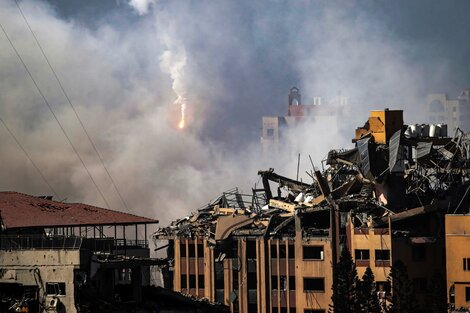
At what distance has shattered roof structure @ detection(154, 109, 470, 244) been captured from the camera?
111312mm

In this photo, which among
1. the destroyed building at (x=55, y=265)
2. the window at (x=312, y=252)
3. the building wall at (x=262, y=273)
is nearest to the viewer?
the destroyed building at (x=55, y=265)

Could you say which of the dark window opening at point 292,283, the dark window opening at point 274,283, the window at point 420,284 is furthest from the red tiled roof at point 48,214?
the dark window opening at point 274,283

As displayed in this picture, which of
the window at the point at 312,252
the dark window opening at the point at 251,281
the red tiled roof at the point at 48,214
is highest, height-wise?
the red tiled roof at the point at 48,214

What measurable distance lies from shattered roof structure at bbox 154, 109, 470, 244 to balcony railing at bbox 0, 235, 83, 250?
1913 inches

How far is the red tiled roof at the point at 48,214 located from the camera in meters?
66.4

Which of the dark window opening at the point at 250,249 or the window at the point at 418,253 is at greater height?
the dark window opening at the point at 250,249

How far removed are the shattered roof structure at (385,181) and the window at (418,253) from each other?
2278mm

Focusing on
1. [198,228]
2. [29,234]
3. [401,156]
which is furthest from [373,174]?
[29,234]

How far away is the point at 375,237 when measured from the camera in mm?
109125

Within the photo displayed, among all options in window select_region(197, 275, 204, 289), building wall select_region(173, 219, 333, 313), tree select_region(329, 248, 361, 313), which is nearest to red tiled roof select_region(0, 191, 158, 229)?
tree select_region(329, 248, 361, 313)

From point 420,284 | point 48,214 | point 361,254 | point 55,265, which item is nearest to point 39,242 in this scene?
point 55,265

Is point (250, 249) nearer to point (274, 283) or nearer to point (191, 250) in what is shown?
point (274, 283)

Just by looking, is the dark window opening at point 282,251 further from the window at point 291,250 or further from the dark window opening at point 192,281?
the dark window opening at point 192,281

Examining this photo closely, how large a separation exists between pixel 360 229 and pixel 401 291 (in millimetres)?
A: 5755
